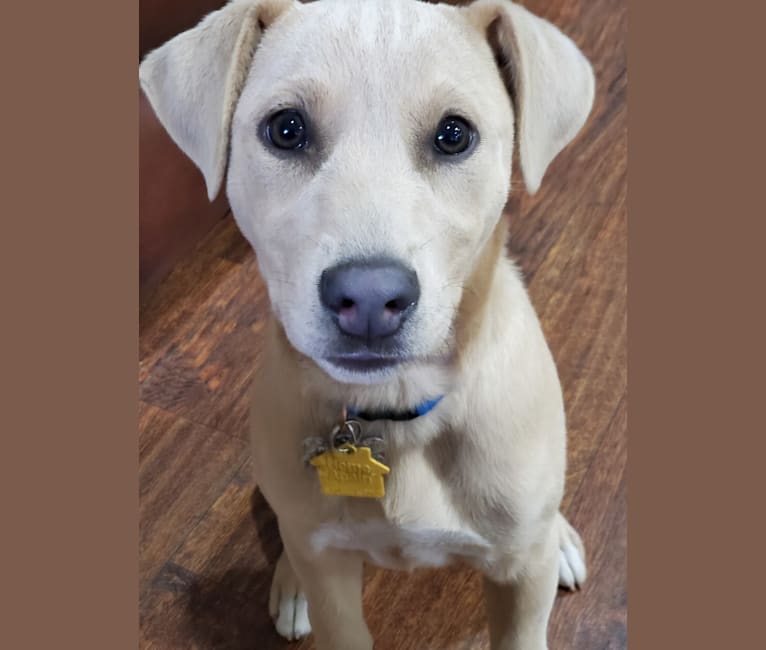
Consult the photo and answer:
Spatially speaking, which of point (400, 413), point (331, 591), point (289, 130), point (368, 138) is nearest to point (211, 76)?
point (289, 130)

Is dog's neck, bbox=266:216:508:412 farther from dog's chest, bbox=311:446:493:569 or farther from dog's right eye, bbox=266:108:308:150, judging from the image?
dog's right eye, bbox=266:108:308:150

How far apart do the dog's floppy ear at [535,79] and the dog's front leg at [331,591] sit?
70 centimetres

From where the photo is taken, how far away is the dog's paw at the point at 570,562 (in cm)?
188

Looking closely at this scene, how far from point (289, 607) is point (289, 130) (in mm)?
1061

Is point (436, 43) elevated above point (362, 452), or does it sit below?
above

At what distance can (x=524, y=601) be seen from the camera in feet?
5.20

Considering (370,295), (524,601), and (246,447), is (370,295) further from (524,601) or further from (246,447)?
(246,447)

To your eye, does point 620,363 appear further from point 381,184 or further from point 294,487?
point 381,184

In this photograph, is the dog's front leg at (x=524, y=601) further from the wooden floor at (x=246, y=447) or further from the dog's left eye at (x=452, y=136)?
the dog's left eye at (x=452, y=136)

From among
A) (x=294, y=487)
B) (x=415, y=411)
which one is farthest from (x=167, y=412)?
(x=415, y=411)

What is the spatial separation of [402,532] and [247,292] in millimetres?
1244

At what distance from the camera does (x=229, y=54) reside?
1.26 m

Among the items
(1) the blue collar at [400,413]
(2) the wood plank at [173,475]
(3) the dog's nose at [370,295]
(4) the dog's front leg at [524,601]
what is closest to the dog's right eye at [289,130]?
(3) the dog's nose at [370,295]

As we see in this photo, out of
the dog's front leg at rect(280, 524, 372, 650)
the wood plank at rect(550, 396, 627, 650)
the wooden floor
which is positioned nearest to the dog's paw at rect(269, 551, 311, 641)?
the wooden floor
